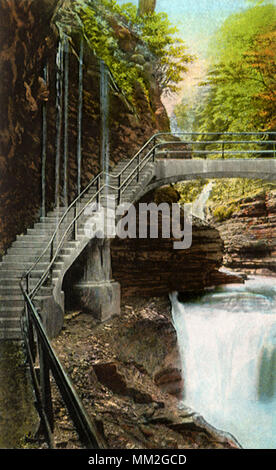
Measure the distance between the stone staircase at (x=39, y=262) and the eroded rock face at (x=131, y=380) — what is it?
0.36 metres

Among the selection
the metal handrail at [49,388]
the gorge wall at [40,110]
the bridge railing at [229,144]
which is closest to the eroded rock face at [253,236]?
the bridge railing at [229,144]

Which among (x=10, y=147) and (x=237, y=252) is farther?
(x=237, y=252)

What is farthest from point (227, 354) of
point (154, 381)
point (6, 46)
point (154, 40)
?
point (6, 46)

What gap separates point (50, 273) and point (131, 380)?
1.30 metres

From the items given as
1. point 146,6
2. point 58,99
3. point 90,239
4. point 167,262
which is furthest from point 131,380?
point 58,99

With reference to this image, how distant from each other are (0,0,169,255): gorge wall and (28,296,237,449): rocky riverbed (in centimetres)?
112

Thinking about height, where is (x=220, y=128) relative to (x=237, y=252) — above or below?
above

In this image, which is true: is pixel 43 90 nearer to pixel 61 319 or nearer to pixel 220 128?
pixel 220 128

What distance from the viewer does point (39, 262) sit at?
3414 mm

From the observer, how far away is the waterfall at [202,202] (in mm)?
3799

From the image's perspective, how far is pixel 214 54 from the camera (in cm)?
305

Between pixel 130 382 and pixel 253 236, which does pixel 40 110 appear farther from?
pixel 130 382
